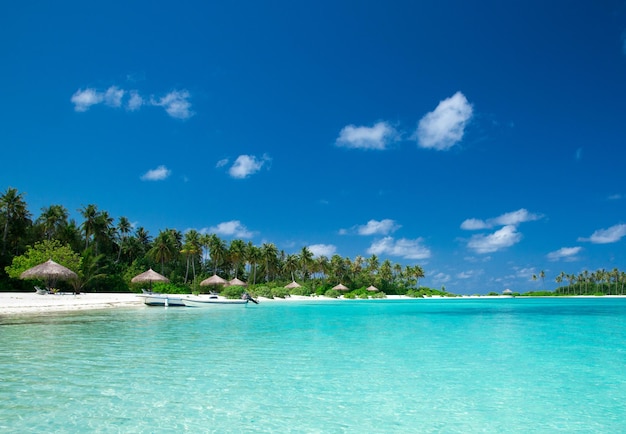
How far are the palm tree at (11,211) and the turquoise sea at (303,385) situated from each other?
3855cm

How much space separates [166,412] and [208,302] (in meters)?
38.7

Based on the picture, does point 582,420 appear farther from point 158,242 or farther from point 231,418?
point 158,242

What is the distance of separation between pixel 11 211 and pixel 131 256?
A: 946 inches

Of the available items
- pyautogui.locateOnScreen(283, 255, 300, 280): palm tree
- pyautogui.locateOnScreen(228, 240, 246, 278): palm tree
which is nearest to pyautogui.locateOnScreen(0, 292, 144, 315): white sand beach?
pyautogui.locateOnScreen(228, 240, 246, 278): palm tree

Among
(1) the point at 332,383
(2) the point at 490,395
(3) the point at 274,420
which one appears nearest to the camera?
(3) the point at 274,420

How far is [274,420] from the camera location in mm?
6652

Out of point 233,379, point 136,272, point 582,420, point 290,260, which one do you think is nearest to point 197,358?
point 233,379

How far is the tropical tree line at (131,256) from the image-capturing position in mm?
45594

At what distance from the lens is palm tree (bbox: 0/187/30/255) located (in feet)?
→ 154

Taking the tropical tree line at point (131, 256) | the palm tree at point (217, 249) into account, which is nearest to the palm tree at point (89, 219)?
the tropical tree line at point (131, 256)

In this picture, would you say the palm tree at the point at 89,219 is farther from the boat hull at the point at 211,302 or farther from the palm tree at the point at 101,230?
the boat hull at the point at 211,302

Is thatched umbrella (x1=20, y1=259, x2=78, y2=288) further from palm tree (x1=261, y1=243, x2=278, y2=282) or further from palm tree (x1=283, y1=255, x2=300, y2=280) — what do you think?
palm tree (x1=283, y1=255, x2=300, y2=280)

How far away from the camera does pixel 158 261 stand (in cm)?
6538

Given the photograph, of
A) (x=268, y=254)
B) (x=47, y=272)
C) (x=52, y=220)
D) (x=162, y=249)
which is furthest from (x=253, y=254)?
(x=47, y=272)
